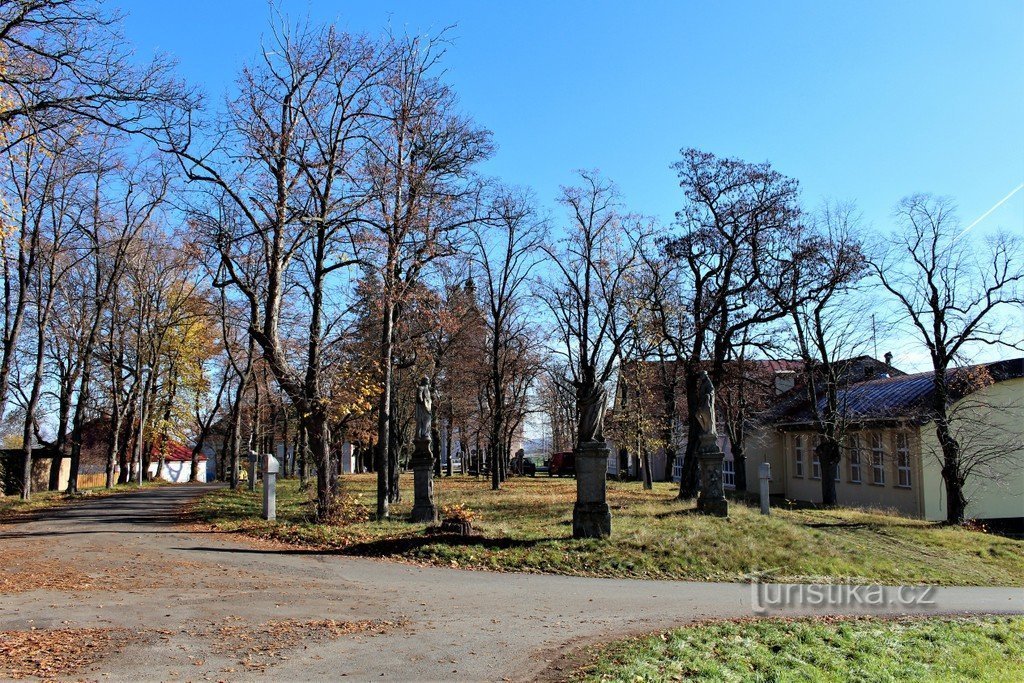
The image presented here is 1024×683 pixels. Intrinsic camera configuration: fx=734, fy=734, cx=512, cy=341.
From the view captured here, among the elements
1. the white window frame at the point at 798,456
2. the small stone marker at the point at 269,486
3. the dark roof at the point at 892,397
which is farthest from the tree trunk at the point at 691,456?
the white window frame at the point at 798,456

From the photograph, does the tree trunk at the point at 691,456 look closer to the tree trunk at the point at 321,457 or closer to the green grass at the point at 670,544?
the green grass at the point at 670,544

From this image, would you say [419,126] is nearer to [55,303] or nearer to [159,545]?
[159,545]

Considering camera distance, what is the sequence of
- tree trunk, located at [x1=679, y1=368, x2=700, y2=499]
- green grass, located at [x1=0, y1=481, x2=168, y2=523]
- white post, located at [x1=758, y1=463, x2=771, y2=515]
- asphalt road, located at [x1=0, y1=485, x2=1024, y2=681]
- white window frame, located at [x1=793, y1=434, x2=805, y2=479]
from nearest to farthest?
1. asphalt road, located at [x1=0, y1=485, x2=1024, y2=681]
2. green grass, located at [x1=0, y1=481, x2=168, y2=523]
3. white post, located at [x1=758, y1=463, x2=771, y2=515]
4. tree trunk, located at [x1=679, y1=368, x2=700, y2=499]
5. white window frame, located at [x1=793, y1=434, x2=805, y2=479]

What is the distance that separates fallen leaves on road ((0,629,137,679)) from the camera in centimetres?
638

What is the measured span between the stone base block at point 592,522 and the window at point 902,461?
1864 cm

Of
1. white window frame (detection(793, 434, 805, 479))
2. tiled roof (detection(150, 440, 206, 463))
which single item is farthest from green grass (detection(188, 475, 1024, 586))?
tiled roof (detection(150, 440, 206, 463))

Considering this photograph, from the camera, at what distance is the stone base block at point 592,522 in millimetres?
14852

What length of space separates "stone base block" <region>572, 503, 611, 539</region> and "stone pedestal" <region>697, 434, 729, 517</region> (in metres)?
4.81

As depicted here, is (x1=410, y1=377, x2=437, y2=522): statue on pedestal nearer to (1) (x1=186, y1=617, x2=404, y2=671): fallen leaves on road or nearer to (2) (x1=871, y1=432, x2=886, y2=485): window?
(1) (x1=186, y1=617, x2=404, y2=671): fallen leaves on road

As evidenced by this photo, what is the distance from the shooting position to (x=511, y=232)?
1388 inches

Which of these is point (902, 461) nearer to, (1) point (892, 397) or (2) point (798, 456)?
(1) point (892, 397)

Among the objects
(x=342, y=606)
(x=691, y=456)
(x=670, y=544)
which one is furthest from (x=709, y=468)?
(x=342, y=606)

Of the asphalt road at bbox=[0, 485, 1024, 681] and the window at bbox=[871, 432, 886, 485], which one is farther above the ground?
the window at bbox=[871, 432, 886, 485]

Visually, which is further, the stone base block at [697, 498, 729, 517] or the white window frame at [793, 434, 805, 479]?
the white window frame at [793, 434, 805, 479]
